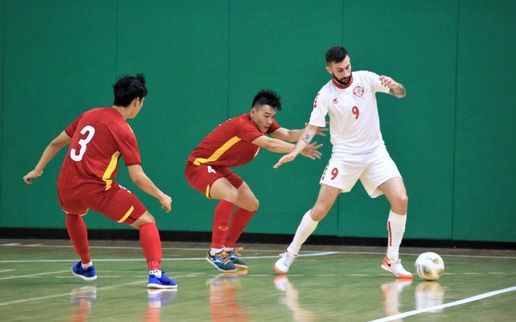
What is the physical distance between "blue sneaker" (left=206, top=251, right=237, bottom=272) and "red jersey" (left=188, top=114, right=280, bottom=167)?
108cm

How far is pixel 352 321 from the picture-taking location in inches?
250

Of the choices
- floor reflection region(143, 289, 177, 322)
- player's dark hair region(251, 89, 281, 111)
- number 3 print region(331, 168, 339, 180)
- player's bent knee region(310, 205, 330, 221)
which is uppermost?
player's dark hair region(251, 89, 281, 111)

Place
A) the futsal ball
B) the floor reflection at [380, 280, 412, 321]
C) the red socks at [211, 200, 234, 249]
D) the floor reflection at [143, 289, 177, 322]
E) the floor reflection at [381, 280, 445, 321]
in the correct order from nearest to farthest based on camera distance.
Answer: the floor reflection at [143, 289, 177, 322]
the floor reflection at [380, 280, 412, 321]
the floor reflection at [381, 280, 445, 321]
the futsal ball
the red socks at [211, 200, 234, 249]

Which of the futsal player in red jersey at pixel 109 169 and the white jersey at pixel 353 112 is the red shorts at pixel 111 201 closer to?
the futsal player in red jersey at pixel 109 169

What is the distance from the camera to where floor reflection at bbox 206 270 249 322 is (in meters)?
6.54

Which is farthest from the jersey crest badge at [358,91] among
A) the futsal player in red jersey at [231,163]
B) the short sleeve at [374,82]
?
the futsal player in red jersey at [231,163]

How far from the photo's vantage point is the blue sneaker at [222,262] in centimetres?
955

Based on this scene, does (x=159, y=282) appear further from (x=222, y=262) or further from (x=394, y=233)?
(x=394, y=233)

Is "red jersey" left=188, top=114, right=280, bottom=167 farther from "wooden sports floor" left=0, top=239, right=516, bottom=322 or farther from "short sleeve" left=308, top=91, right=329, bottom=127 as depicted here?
"wooden sports floor" left=0, top=239, right=516, bottom=322

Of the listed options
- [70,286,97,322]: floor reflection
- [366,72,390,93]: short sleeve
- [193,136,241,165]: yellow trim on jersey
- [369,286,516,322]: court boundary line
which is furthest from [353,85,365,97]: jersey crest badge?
[70,286,97,322]: floor reflection

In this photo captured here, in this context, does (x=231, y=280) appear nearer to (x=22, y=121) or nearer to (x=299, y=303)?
(x=299, y=303)

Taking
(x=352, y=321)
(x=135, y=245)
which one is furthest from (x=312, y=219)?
(x=135, y=245)

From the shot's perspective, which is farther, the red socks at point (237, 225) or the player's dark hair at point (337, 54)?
the red socks at point (237, 225)

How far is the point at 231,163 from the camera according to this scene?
10.2 meters
